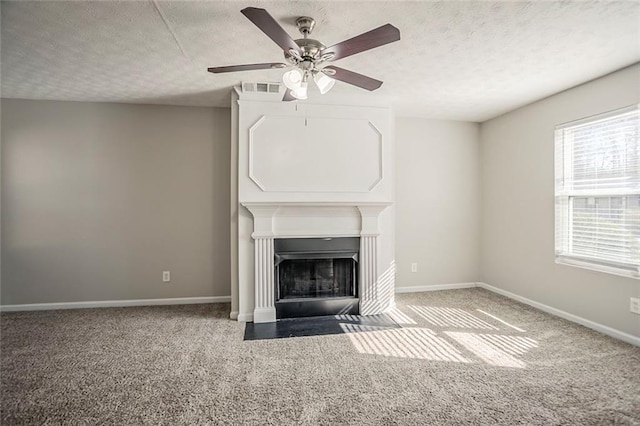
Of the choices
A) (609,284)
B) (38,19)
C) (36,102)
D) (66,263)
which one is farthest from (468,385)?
(36,102)

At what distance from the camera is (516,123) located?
148 inches

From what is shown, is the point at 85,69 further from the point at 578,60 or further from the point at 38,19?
the point at 578,60

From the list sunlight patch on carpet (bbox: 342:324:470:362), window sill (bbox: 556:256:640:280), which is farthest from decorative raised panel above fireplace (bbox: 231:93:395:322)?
window sill (bbox: 556:256:640:280)

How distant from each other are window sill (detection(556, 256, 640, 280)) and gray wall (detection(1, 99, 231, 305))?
12.5 feet

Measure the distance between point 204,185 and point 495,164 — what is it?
3.87 meters

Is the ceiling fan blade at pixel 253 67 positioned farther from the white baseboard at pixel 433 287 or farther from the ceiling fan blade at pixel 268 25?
the white baseboard at pixel 433 287

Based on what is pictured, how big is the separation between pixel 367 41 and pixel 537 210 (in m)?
3.09

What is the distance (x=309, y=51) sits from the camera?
6.00 ft

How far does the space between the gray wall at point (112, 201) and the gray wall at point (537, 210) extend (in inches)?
141

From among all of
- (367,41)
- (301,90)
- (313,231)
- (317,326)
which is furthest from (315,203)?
(367,41)

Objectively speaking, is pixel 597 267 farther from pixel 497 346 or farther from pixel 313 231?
pixel 313 231

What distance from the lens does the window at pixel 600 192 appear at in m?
2.62

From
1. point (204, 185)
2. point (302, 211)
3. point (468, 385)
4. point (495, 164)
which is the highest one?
point (495, 164)

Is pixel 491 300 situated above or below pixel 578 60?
below
